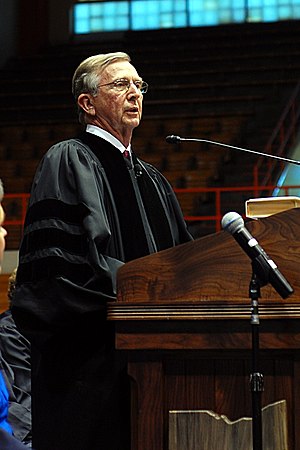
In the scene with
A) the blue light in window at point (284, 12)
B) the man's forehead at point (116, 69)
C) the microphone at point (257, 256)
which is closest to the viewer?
the microphone at point (257, 256)

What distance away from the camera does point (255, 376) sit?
2.29 meters

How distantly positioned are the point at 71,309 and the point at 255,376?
0.62 m

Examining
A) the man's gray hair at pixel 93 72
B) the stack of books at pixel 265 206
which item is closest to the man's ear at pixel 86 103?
the man's gray hair at pixel 93 72

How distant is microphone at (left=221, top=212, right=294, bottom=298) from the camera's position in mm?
2252

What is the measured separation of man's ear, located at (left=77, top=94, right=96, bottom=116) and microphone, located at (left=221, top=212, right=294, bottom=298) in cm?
108

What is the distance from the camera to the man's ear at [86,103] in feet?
10.6

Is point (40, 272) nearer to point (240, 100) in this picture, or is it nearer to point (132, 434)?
point (132, 434)

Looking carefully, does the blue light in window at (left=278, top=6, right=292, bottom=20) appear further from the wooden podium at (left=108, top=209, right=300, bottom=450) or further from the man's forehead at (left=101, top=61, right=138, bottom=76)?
the wooden podium at (left=108, top=209, right=300, bottom=450)

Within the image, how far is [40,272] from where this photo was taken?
2.79 meters

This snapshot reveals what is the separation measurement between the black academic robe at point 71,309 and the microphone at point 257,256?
0.51 meters

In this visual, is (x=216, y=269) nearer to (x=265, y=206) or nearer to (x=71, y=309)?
(x=265, y=206)

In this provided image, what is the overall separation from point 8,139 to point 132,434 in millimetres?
11561

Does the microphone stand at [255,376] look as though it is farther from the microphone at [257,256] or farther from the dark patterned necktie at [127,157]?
the dark patterned necktie at [127,157]

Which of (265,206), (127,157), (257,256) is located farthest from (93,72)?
(257,256)
